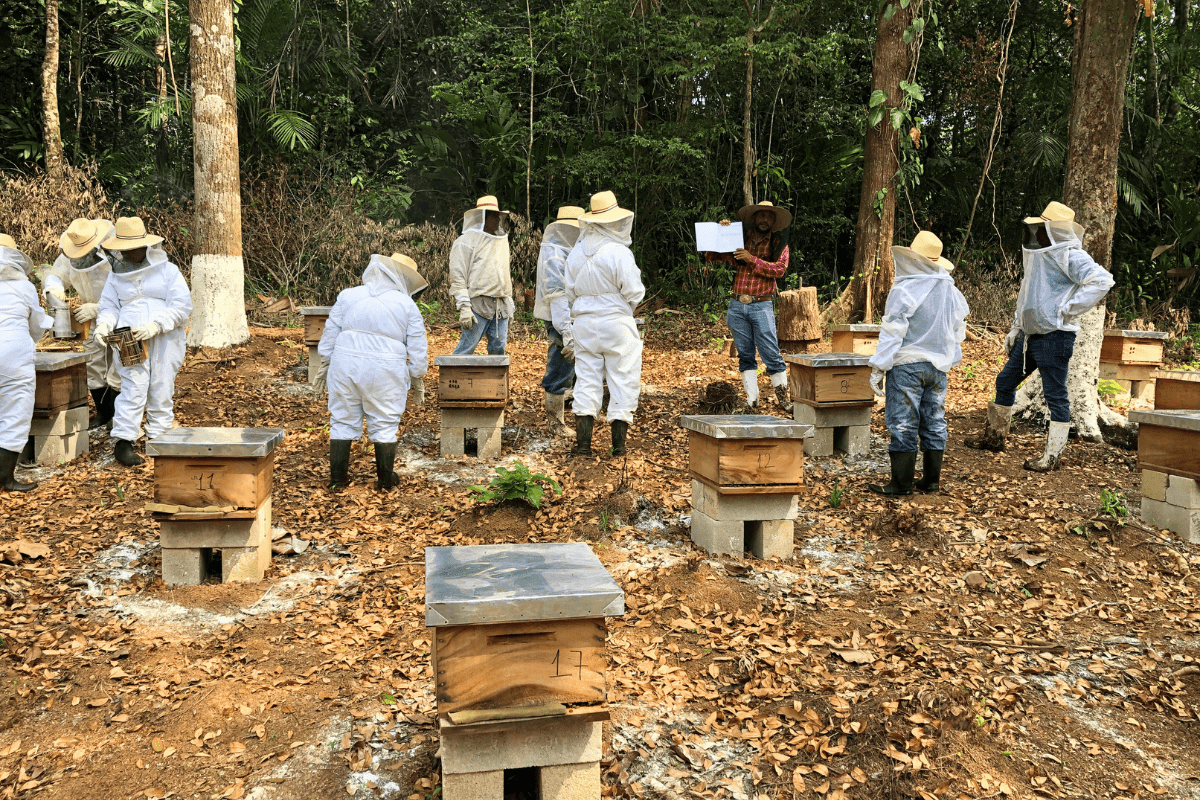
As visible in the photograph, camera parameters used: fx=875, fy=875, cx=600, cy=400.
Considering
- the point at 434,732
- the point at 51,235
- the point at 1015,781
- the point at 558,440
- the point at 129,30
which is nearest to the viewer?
the point at 1015,781

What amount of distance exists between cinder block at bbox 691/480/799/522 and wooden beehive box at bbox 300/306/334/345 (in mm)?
4921

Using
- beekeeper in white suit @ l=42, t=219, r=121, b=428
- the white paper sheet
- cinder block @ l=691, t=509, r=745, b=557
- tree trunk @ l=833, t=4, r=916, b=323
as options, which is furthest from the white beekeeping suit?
beekeeper in white suit @ l=42, t=219, r=121, b=428

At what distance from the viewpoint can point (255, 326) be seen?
11508 millimetres

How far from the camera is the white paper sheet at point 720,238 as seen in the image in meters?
7.82

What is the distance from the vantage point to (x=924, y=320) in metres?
5.91

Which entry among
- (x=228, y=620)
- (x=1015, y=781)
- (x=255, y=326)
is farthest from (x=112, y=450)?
(x=1015, y=781)

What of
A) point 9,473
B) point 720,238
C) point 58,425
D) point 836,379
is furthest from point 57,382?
point 836,379

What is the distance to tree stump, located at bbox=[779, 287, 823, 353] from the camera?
9891mm

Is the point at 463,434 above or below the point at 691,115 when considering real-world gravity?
below

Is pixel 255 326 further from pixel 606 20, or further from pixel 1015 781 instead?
pixel 1015 781

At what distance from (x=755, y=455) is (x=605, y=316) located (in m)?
2.08

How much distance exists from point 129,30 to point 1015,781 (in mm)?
17098

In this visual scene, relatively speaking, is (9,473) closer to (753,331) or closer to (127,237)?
(127,237)

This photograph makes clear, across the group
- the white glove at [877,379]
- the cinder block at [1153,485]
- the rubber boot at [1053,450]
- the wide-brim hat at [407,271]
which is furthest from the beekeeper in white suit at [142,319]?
the cinder block at [1153,485]
